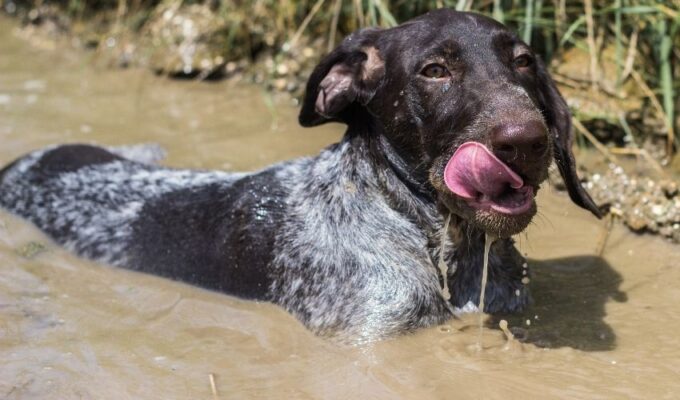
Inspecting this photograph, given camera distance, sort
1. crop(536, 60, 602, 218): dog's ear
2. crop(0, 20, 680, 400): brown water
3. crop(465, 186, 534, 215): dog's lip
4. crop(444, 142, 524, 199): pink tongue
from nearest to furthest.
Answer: crop(444, 142, 524, 199): pink tongue < crop(465, 186, 534, 215): dog's lip < crop(0, 20, 680, 400): brown water < crop(536, 60, 602, 218): dog's ear

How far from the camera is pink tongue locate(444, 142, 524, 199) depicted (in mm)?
4172

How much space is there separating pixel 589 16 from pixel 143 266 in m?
3.79

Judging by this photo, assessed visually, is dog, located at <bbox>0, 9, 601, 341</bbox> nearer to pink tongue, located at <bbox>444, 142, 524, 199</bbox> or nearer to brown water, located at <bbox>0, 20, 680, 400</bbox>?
pink tongue, located at <bbox>444, 142, 524, 199</bbox>

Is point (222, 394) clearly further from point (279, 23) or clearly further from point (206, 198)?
point (279, 23)

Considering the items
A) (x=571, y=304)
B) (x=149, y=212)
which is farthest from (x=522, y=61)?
(x=149, y=212)

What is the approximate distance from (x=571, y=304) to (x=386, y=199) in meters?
1.21

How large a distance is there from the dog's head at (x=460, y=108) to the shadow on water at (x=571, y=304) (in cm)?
58

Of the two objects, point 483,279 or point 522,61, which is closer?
point 522,61

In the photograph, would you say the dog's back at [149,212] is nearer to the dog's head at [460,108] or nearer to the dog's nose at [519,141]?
the dog's head at [460,108]

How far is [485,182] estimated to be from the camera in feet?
13.9

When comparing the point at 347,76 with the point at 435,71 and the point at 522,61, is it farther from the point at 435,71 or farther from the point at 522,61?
the point at 522,61

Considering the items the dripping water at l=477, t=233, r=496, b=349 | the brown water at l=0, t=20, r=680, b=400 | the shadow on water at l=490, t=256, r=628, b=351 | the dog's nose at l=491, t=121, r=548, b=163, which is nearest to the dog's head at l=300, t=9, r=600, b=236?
the dog's nose at l=491, t=121, r=548, b=163

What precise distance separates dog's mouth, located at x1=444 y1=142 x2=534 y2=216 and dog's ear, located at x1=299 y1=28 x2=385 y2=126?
0.85 m

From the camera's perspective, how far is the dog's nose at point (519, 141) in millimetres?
4062
